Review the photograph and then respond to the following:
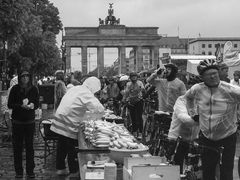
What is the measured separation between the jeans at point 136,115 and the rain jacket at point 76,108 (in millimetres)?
7302

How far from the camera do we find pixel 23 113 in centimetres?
938

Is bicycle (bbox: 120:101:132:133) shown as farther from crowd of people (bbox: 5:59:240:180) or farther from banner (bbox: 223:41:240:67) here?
banner (bbox: 223:41:240:67)

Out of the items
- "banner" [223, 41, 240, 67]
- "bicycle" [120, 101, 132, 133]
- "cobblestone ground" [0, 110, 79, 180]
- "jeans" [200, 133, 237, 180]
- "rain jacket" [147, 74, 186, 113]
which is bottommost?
"cobblestone ground" [0, 110, 79, 180]

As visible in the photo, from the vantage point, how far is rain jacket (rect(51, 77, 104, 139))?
855cm

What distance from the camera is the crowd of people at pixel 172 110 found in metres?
5.55

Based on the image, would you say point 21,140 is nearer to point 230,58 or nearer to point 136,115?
point 136,115

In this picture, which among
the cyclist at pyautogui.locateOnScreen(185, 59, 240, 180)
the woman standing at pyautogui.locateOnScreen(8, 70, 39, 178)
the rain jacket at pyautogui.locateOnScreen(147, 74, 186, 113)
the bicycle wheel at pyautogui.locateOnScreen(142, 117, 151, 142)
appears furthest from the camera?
the bicycle wheel at pyautogui.locateOnScreen(142, 117, 151, 142)

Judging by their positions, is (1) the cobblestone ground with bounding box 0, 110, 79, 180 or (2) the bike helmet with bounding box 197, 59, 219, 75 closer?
(2) the bike helmet with bounding box 197, 59, 219, 75

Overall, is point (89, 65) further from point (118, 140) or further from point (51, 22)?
point (118, 140)

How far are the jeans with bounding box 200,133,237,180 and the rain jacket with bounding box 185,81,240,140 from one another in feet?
0.20

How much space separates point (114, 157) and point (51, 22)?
67.6 m

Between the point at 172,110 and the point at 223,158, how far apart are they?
4.78 metres

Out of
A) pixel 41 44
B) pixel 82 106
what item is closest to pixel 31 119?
pixel 82 106

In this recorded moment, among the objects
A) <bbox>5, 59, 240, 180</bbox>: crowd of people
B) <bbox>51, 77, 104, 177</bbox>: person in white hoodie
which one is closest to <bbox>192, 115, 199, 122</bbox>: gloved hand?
<bbox>5, 59, 240, 180</bbox>: crowd of people
